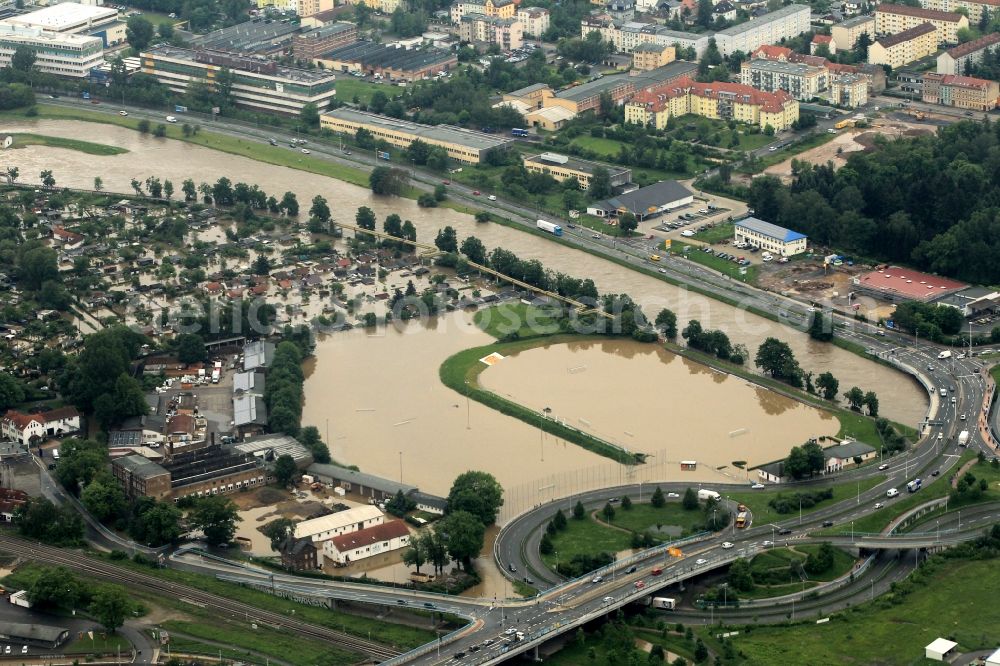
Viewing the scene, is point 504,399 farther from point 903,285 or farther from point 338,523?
point 903,285

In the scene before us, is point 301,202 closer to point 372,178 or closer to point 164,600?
point 372,178

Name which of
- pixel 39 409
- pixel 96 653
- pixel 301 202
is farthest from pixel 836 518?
pixel 301 202

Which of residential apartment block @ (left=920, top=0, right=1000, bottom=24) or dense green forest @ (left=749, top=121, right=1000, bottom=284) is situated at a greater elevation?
residential apartment block @ (left=920, top=0, right=1000, bottom=24)

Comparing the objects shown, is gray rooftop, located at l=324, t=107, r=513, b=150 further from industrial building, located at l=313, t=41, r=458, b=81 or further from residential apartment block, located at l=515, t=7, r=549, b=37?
residential apartment block, located at l=515, t=7, r=549, b=37

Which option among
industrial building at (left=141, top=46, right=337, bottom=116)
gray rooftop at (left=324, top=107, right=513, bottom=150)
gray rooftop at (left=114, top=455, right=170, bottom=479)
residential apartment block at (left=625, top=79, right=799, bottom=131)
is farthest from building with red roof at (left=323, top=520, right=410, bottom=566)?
industrial building at (left=141, top=46, right=337, bottom=116)

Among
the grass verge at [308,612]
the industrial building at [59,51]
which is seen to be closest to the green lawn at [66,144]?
the industrial building at [59,51]

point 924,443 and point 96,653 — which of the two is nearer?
point 96,653

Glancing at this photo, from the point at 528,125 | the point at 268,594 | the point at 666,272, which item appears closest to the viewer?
the point at 268,594
